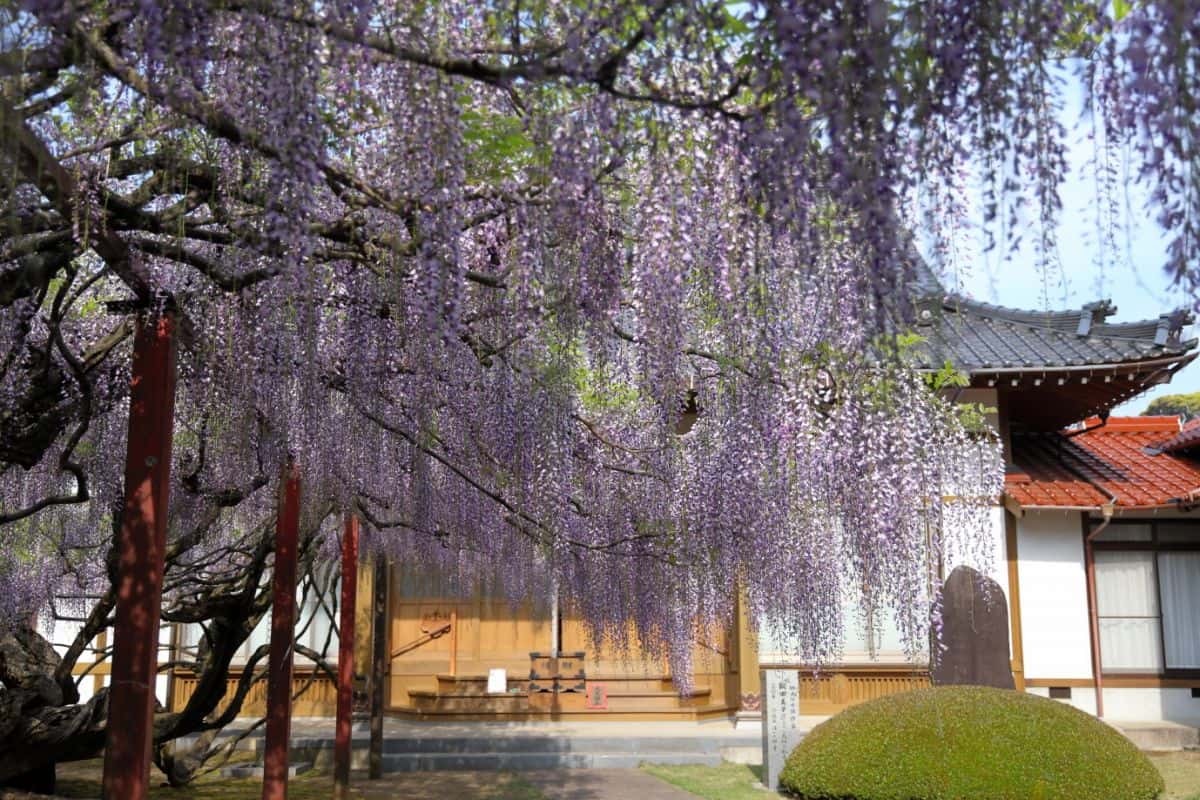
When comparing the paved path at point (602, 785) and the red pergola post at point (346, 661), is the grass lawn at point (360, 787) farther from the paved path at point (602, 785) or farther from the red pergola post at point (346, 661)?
the red pergola post at point (346, 661)

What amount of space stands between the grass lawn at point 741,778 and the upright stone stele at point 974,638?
142 centimetres

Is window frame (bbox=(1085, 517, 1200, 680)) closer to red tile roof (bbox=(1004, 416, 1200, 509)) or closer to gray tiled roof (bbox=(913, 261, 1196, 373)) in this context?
red tile roof (bbox=(1004, 416, 1200, 509))

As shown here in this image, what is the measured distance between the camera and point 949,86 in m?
2.52

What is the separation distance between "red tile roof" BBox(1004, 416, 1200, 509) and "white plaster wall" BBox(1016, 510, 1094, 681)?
0.33m

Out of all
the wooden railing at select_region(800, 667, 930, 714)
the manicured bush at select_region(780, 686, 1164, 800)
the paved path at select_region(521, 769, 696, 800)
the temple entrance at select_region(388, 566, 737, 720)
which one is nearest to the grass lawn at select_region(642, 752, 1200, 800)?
the paved path at select_region(521, 769, 696, 800)

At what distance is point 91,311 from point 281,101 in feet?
13.8

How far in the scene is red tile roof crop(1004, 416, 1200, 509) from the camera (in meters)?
11.8

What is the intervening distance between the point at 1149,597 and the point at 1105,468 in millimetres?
1382

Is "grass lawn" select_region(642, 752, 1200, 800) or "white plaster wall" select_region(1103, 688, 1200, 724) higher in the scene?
"white plaster wall" select_region(1103, 688, 1200, 724)

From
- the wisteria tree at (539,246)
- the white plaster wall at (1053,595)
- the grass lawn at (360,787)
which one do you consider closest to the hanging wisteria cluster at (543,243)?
the wisteria tree at (539,246)

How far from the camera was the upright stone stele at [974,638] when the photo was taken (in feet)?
33.2

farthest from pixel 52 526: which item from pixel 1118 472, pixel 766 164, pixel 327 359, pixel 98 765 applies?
pixel 1118 472

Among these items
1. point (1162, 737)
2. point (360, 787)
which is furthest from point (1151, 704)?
point (360, 787)

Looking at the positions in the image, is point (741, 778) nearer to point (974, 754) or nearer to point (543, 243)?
point (974, 754)
